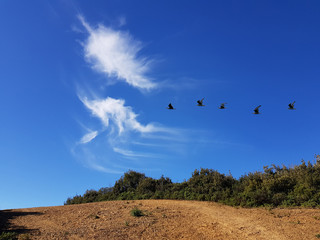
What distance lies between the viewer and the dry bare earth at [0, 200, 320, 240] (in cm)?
1366

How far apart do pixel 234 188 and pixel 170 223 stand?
29.5ft

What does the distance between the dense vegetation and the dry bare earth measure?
141 cm

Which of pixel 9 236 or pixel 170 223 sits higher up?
pixel 170 223

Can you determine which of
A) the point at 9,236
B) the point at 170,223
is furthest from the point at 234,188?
the point at 9,236

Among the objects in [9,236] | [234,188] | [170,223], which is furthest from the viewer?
[234,188]

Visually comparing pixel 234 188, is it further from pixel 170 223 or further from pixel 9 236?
pixel 9 236

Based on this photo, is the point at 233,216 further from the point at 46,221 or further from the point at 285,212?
the point at 46,221

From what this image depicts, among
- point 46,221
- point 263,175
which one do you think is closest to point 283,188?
point 263,175

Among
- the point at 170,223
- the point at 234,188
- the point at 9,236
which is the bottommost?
the point at 9,236

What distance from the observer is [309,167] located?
22.5 meters

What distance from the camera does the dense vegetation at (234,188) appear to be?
61.2 ft

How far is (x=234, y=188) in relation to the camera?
72.6 ft

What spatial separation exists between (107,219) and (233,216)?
826 cm

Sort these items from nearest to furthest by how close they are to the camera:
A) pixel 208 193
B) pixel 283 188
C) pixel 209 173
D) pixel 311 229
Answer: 1. pixel 311 229
2. pixel 283 188
3. pixel 208 193
4. pixel 209 173
